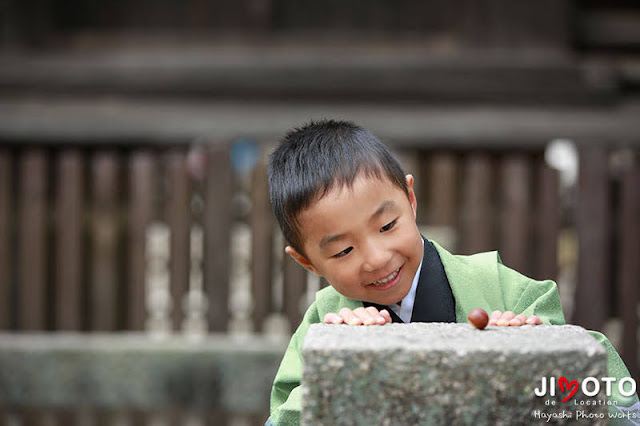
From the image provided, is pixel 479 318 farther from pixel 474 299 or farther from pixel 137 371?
pixel 137 371

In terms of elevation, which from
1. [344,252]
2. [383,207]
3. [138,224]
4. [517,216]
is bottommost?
[138,224]

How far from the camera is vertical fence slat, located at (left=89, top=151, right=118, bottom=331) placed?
4.03m

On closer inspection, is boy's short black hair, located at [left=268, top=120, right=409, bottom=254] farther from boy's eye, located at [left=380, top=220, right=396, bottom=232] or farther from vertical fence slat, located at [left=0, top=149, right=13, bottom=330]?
vertical fence slat, located at [left=0, top=149, right=13, bottom=330]

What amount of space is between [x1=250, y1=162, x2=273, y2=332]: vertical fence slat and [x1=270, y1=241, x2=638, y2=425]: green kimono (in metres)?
2.14

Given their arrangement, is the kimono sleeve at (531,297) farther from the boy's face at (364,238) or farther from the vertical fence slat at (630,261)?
the vertical fence slat at (630,261)

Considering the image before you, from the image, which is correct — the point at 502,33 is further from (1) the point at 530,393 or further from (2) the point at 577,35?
(1) the point at 530,393

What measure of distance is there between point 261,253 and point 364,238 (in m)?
2.44

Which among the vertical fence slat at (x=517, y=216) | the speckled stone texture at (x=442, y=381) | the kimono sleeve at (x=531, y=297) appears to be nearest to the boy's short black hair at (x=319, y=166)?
the kimono sleeve at (x=531, y=297)

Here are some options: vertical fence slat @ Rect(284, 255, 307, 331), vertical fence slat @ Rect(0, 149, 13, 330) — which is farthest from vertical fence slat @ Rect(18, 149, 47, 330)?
vertical fence slat @ Rect(284, 255, 307, 331)

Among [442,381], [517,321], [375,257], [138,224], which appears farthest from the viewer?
[138,224]

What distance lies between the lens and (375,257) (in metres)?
1.58

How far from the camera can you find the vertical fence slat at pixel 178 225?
13.0 ft

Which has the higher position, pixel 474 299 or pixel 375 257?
pixel 375 257

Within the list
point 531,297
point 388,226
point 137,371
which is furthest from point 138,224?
point 531,297
